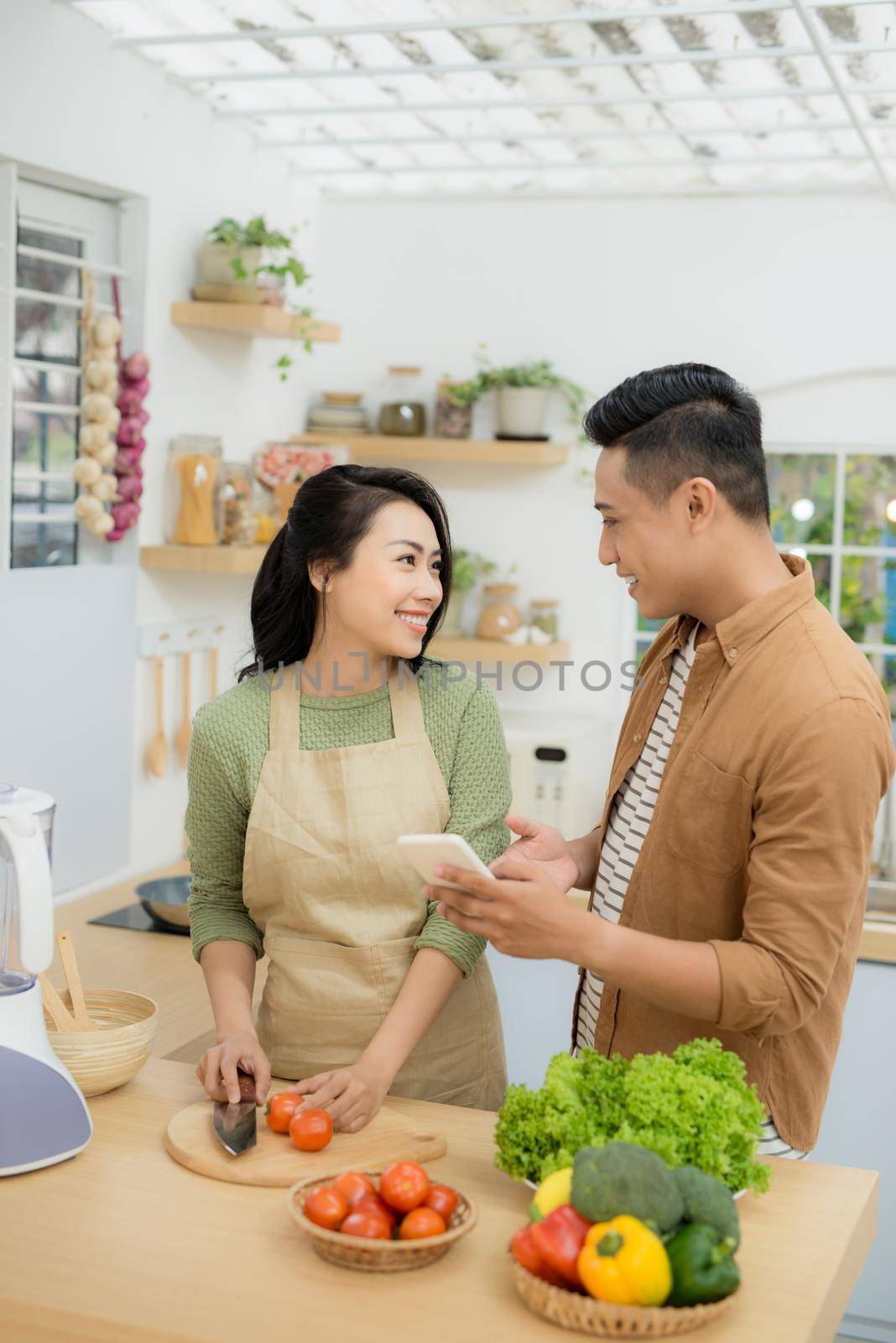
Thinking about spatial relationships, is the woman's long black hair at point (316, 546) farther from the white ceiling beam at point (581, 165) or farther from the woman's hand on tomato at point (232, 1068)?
the white ceiling beam at point (581, 165)

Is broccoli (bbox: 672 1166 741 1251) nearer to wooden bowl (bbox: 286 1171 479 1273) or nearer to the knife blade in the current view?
wooden bowl (bbox: 286 1171 479 1273)

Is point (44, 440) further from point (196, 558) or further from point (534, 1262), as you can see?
point (534, 1262)

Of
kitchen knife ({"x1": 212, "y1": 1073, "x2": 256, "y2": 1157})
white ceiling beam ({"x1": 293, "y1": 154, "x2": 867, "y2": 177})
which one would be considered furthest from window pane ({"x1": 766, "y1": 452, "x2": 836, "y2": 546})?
kitchen knife ({"x1": 212, "y1": 1073, "x2": 256, "y2": 1157})

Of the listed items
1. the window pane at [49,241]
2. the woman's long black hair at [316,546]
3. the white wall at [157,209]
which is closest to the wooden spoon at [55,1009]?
the woman's long black hair at [316,546]

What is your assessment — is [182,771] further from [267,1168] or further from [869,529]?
[267,1168]

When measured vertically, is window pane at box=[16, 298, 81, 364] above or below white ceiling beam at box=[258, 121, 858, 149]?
→ below

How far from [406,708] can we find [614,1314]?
0.84 metres

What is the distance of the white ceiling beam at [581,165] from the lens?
355cm

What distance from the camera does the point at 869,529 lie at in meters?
4.18

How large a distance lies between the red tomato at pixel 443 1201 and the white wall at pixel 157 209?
2.03 meters

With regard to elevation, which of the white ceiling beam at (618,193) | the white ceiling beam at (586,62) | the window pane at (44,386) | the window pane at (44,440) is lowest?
the window pane at (44,440)

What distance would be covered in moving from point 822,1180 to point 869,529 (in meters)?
3.02

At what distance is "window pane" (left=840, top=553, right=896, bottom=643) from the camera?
164 inches

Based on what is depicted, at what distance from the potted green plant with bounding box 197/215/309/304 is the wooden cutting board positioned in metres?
2.44
